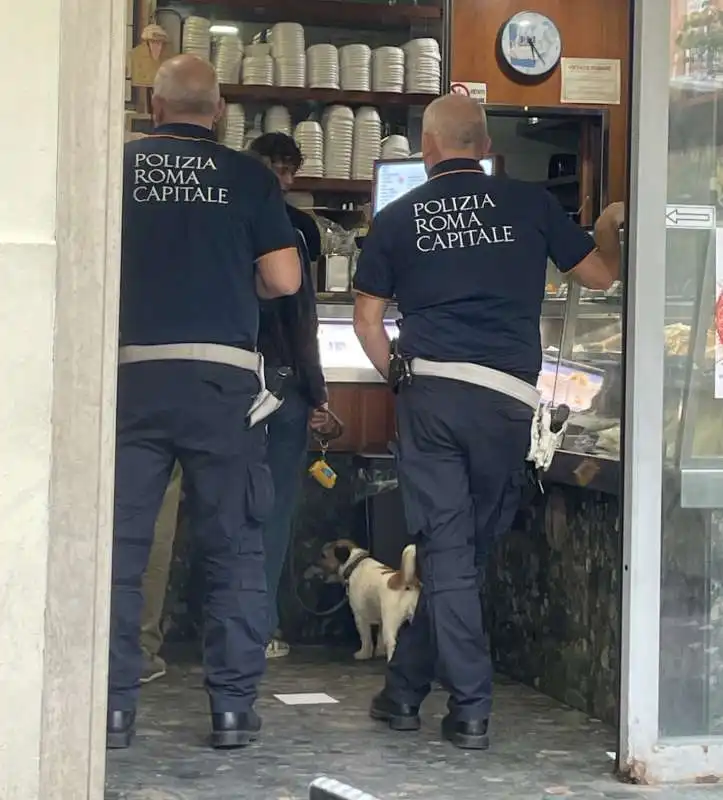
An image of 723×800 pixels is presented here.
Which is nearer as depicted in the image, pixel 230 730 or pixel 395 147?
pixel 230 730

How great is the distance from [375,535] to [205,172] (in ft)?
7.00

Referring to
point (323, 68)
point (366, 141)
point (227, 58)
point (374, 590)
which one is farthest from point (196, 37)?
point (374, 590)

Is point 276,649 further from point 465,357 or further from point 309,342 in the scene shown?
point 465,357

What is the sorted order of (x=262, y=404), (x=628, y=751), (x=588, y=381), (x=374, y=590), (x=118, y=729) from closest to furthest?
Result: (x=628, y=751), (x=118, y=729), (x=262, y=404), (x=588, y=381), (x=374, y=590)

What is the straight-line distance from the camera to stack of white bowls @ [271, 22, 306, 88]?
21.9 feet

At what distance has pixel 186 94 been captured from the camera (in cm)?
367

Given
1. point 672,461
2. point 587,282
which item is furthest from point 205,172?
point 672,461

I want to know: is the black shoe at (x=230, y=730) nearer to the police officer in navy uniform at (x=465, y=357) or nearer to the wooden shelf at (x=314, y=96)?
the police officer in navy uniform at (x=465, y=357)

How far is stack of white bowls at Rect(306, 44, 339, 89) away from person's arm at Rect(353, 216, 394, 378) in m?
Answer: 3.02

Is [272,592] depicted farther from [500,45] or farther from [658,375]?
[500,45]

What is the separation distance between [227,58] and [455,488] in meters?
3.57

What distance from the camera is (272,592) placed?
4754mm

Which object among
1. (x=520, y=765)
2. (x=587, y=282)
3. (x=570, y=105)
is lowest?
(x=520, y=765)

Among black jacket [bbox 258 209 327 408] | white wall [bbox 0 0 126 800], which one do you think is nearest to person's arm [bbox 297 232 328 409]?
black jacket [bbox 258 209 327 408]
